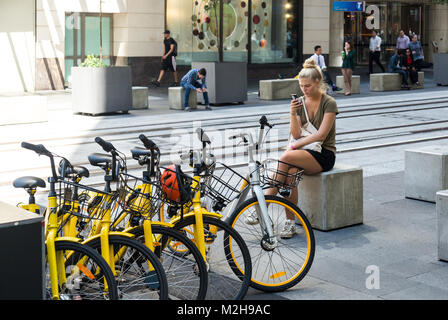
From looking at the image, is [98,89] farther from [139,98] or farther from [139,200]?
[139,200]

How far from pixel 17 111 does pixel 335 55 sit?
2126 cm

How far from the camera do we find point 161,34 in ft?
91.9

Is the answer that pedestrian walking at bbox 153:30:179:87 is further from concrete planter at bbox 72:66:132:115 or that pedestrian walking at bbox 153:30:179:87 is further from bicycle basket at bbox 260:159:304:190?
bicycle basket at bbox 260:159:304:190

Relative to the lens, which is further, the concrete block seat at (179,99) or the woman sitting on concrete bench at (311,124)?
the concrete block seat at (179,99)

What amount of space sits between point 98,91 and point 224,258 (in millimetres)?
12986

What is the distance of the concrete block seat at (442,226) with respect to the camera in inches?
244

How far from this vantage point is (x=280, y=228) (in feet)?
22.4

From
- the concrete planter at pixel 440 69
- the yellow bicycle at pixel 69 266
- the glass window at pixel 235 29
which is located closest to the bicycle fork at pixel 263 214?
the yellow bicycle at pixel 69 266

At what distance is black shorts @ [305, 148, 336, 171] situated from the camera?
7102 millimetres

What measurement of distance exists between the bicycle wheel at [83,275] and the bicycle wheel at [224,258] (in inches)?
31.1

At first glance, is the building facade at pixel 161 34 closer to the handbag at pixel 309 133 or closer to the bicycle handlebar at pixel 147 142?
the handbag at pixel 309 133

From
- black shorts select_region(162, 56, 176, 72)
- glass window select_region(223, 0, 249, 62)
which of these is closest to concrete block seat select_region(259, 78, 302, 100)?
black shorts select_region(162, 56, 176, 72)

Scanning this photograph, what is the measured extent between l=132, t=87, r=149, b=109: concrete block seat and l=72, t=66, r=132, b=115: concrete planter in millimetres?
969
